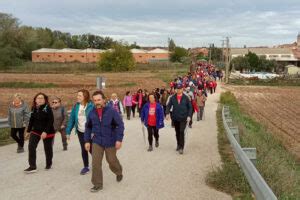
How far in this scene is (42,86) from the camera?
151ft

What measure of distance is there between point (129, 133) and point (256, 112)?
14628mm

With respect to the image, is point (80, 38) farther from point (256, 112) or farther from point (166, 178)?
point (166, 178)

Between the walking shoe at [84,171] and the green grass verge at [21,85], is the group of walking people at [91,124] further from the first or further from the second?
the green grass verge at [21,85]

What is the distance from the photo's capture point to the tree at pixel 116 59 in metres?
93.6

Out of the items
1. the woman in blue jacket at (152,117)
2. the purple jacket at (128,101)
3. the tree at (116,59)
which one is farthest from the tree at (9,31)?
the woman in blue jacket at (152,117)

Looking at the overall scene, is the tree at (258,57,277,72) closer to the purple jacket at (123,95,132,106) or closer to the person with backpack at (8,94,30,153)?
the purple jacket at (123,95,132,106)

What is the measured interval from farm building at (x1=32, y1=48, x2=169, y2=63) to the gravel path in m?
123

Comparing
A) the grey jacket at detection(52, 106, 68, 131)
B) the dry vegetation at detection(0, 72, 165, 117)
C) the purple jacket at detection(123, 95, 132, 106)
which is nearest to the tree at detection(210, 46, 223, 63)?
the dry vegetation at detection(0, 72, 165, 117)

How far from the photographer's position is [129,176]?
344 inches

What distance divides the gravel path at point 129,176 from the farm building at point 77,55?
403 ft

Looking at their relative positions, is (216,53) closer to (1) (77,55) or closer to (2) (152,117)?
(1) (77,55)

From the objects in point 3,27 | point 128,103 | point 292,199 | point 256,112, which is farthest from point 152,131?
point 3,27

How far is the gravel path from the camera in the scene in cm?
743

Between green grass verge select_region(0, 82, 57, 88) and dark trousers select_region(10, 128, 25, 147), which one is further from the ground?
dark trousers select_region(10, 128, 25, 147)
